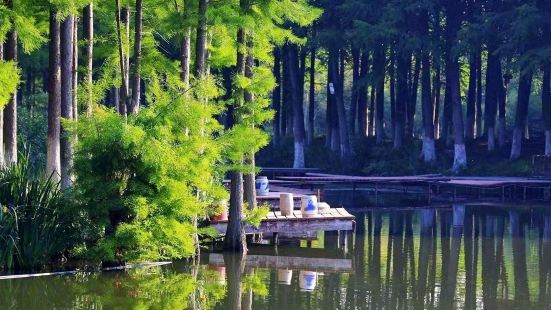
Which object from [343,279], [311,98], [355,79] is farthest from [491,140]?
[343,279]

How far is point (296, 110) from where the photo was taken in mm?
58062

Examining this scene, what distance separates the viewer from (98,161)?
65.4ft

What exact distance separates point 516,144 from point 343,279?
103ft

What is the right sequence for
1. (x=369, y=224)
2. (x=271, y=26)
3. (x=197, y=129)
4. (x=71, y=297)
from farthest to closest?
(x=369, y=224)
(x=271, y=26)
(x=197, y=129)
(x=71, y=297)

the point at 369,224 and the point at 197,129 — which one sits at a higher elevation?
the point at 197,129

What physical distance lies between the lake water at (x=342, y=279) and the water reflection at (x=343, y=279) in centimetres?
2

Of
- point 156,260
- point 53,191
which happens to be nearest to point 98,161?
point 53,191

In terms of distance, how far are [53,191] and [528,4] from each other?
103 feet

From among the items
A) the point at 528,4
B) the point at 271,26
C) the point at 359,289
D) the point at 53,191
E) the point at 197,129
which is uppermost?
the point at 528,4

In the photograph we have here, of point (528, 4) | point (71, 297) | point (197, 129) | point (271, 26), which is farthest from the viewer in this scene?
point (528, 4)

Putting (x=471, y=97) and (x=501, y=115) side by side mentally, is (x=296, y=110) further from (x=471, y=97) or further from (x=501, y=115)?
(x=501, y=115)

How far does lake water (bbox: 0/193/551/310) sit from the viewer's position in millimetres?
17734

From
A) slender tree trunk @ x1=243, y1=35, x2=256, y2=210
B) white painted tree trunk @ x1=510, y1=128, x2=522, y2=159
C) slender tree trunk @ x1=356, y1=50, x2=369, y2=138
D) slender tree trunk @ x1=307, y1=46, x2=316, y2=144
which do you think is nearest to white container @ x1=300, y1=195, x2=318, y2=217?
slender tree trunk @ x1=243, y1=35, x2=256, y2=210

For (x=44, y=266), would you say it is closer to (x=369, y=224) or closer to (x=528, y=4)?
(x=369, y=224)
